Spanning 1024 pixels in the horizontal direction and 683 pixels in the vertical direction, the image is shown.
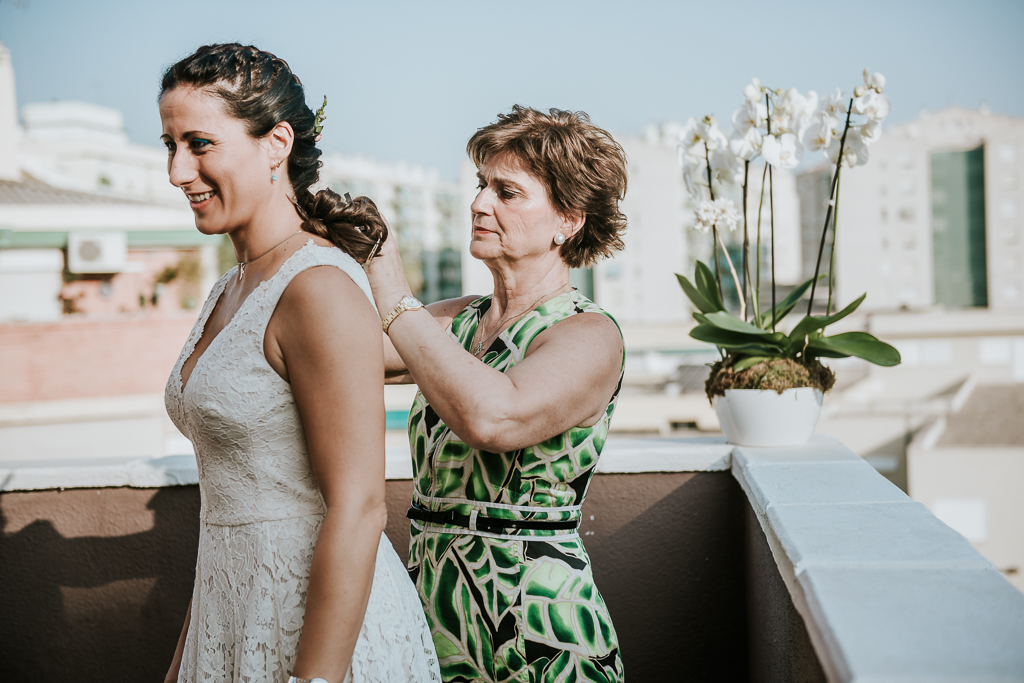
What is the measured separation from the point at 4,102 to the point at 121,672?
79.4 ft

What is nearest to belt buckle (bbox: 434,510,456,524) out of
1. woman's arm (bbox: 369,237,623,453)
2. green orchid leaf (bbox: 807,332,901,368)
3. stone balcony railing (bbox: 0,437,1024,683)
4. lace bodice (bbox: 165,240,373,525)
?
woman's arm (bbox: 369,237,623,453)

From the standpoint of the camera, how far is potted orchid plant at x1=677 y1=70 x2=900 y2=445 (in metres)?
2.40

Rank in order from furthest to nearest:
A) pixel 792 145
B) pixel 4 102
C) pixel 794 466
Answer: pixel 4 102
pixel 792 145
pixel 794 466

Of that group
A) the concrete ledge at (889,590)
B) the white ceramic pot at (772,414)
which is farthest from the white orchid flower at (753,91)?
the concrete ledge at (889,590)

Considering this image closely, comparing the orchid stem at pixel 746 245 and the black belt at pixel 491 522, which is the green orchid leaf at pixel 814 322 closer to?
the orchid stem at pixel 746 245

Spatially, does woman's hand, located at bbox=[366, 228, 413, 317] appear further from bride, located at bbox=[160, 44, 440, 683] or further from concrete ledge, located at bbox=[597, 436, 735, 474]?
concrete ledge, located at bbox=[597, 436, 735, 474]

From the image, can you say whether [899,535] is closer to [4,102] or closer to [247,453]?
[247,453]

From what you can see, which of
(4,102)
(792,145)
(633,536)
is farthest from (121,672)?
(4,102)

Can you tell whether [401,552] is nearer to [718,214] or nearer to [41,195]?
[718,214]

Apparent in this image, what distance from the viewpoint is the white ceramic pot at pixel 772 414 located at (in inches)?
93.5

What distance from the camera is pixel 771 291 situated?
250 cm

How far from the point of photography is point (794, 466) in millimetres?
2090

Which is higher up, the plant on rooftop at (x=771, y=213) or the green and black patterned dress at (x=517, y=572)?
the plant on rooftop at (x=771, y=213)

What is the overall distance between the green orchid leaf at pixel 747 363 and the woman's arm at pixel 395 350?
841 mm
